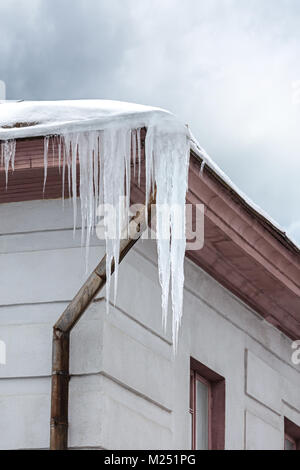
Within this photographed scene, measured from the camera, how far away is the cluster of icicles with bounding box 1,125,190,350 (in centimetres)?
881

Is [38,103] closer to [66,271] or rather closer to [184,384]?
[66,271]

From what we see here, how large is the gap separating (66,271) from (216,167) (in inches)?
56.2

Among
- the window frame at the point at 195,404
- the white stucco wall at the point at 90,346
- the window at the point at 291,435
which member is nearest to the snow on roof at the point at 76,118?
the white stucco wall at the point at 90,346

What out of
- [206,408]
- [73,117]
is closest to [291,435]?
[206,408]

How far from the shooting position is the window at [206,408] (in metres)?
10.9

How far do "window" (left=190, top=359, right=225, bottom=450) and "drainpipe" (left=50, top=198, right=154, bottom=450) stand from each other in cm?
208

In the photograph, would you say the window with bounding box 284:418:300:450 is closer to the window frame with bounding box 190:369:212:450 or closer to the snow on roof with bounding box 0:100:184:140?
the window frame with bounding box 190:369:212:450

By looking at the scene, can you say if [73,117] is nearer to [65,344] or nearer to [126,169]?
[126,169]

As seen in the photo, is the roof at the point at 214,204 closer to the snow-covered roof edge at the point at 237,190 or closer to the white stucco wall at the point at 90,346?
the snow-covered roof edge at the point at 237,190

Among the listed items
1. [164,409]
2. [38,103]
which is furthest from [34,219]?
[164,409]

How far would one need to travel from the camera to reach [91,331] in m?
9.04

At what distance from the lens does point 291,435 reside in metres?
13.1

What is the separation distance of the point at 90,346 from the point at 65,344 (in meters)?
0.20

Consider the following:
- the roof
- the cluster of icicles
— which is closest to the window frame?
the roof
